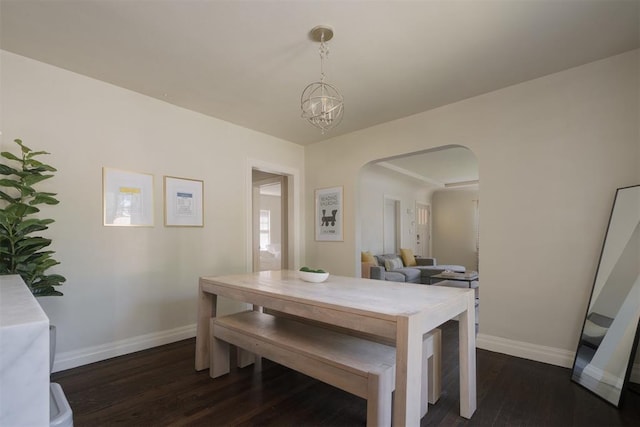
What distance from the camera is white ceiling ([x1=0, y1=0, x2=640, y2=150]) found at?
1901 millimetres

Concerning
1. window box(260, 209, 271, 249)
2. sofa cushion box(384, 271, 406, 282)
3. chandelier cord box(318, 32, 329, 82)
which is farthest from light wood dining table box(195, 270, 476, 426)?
window box(260, 209, 271, 249)

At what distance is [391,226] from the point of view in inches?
299

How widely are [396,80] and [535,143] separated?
1337 mm

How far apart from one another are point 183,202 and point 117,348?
1.46 metres

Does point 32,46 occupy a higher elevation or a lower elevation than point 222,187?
higher

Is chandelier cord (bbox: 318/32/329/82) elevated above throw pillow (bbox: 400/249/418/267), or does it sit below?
above

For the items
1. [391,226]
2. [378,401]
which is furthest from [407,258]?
[378,401]

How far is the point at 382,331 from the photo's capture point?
4.61 feet

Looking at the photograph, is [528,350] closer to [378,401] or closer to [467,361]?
[467,361]

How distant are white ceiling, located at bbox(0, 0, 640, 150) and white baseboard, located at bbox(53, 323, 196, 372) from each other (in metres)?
2.31

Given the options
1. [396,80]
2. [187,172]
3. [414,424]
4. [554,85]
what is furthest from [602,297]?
[187,172]

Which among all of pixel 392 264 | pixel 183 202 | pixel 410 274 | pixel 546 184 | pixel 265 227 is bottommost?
pixel 410 274

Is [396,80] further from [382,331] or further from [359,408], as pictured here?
[359,408]

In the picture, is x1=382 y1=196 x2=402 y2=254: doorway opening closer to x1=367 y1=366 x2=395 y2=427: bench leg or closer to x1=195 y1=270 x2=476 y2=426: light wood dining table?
x1=195 y1=270 x2=476 y2=426: light wood dining table
